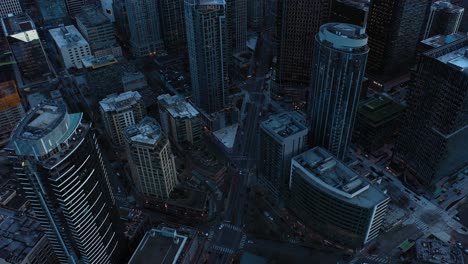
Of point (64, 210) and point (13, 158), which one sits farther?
point (64, 210)

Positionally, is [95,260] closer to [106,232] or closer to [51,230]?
[106,232]

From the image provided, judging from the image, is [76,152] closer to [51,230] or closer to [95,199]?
[95,199]

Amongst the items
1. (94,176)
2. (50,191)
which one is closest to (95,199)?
(94,176)

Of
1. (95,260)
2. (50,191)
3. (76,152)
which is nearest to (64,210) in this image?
(50,191)

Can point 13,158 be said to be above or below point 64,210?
above

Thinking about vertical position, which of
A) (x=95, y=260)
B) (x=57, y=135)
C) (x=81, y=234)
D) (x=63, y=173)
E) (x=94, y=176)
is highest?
(x=57, y=135)

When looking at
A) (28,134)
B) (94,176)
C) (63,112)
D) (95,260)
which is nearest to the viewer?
(28,134)

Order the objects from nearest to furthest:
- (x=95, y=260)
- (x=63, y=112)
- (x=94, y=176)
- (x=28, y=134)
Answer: (x=28, y=134), (x=63, y=112), (x=94, y=176), (x=95, y=260)
